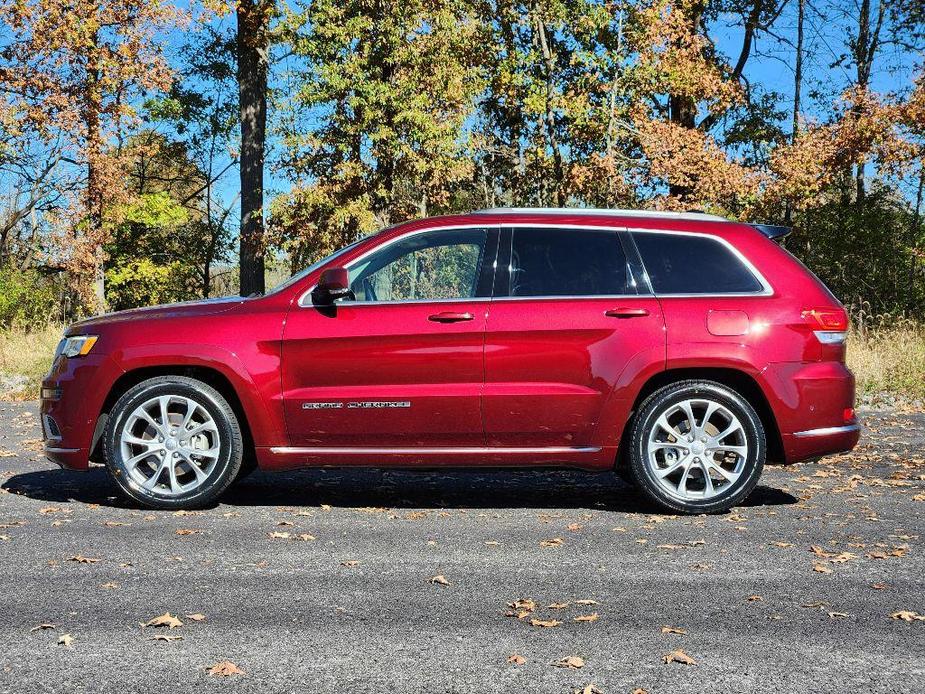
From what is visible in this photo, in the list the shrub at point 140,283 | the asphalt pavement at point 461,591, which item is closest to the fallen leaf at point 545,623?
the asphalt pavement at point 461,591

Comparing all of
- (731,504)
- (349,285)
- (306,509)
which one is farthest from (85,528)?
(731,504)

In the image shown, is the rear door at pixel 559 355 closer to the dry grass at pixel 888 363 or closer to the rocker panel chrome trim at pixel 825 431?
the rocker panel chrome trim at pixel 825 431

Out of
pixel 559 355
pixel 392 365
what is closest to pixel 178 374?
pixel 392 365

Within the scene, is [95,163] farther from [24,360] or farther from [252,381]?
[252,381]

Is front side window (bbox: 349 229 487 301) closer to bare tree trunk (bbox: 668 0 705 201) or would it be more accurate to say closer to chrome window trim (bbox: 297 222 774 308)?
chrome window trim (bbox: 297 222 774 308)

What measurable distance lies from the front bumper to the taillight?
446 centimetres

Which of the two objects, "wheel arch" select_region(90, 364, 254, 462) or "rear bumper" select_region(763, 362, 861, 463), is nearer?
"rear bumper" select_region(763, 362, 861, 463)

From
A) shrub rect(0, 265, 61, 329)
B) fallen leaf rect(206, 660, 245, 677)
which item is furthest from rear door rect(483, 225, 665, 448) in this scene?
shrub rect(0, 265, 61, 329)

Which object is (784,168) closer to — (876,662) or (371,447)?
(371,447)

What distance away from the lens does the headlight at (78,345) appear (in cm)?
712

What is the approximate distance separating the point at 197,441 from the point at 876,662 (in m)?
4.47

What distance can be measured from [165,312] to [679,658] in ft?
14.2

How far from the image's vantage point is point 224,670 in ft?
12.8

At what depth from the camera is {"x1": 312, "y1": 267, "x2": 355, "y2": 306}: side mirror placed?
6723 mm
